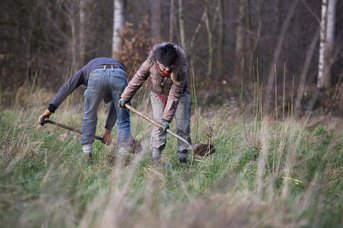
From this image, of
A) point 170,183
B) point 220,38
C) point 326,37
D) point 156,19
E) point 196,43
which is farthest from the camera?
point 196,43

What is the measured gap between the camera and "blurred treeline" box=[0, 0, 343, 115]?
13.6m

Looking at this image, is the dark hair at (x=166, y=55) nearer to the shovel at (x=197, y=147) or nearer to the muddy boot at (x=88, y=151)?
the shovel at (x=197, y=147)

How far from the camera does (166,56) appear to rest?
229 inches

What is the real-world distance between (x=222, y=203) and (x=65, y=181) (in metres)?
1.33

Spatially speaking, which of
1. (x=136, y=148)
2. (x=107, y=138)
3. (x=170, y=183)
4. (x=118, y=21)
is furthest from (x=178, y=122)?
(x=118, y=21)

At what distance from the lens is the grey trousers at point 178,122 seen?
20.9ft

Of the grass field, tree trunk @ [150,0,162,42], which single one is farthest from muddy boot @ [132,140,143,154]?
tree trunk @ [150,0,162,42]

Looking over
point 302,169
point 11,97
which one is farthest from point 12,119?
point 11,97

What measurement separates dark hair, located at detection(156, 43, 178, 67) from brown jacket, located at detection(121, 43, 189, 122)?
134 millimetres

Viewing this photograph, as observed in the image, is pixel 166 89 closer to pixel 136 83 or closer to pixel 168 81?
pixel 168 81

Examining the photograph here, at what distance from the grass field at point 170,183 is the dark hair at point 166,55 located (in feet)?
3.24

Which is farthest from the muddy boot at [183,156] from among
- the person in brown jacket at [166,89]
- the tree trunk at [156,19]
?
the tree trunk at [156,19]

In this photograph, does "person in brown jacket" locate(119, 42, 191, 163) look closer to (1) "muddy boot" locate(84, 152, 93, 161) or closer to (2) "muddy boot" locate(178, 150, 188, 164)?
(2) "muddy boot" locate(178, 150, 188, 164)

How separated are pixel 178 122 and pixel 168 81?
1.52 ft
